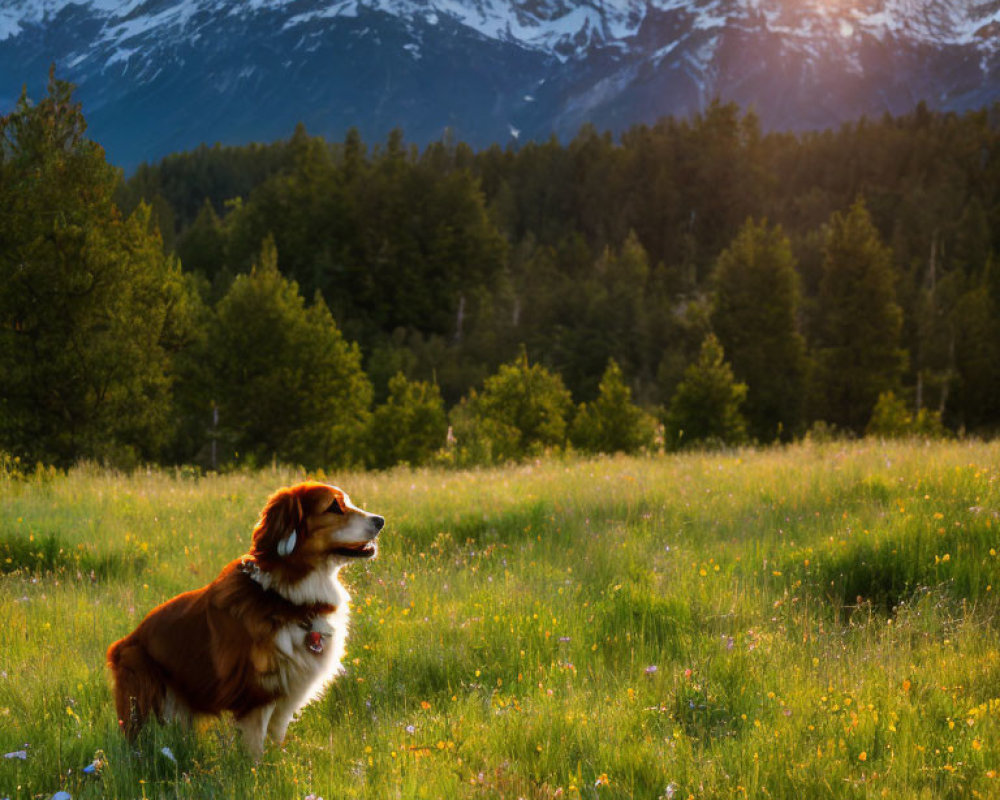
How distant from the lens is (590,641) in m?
5.57

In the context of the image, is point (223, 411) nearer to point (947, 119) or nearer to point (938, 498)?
point (938, 498)

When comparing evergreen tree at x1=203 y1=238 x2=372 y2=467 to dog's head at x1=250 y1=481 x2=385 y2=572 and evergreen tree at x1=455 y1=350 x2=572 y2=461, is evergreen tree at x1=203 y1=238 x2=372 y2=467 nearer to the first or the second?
evergreen tree at x1=455 y1=350 x2=572 y2=461

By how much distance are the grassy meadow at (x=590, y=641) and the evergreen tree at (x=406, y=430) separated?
30764mm

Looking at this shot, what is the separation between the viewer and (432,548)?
832cm

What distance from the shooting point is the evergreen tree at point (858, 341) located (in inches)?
1860

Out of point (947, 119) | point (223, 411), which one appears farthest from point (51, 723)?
point (947, 119)

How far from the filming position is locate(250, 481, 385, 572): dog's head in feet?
14.0

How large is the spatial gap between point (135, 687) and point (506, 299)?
252ft

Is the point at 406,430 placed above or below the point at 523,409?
below

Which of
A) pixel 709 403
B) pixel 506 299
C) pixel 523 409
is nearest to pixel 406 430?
pixel 523 409

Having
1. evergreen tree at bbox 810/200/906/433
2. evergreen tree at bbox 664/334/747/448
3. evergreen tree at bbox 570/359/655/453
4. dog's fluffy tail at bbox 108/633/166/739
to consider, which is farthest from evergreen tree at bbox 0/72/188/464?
evergreen tree at bbox 810/200/906/433

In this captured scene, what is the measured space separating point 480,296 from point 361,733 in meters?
76.9

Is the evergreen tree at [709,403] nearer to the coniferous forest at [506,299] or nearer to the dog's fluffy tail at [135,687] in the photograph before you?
the coniferous forest at [506,299]

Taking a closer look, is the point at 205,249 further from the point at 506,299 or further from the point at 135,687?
the point at 135,687
